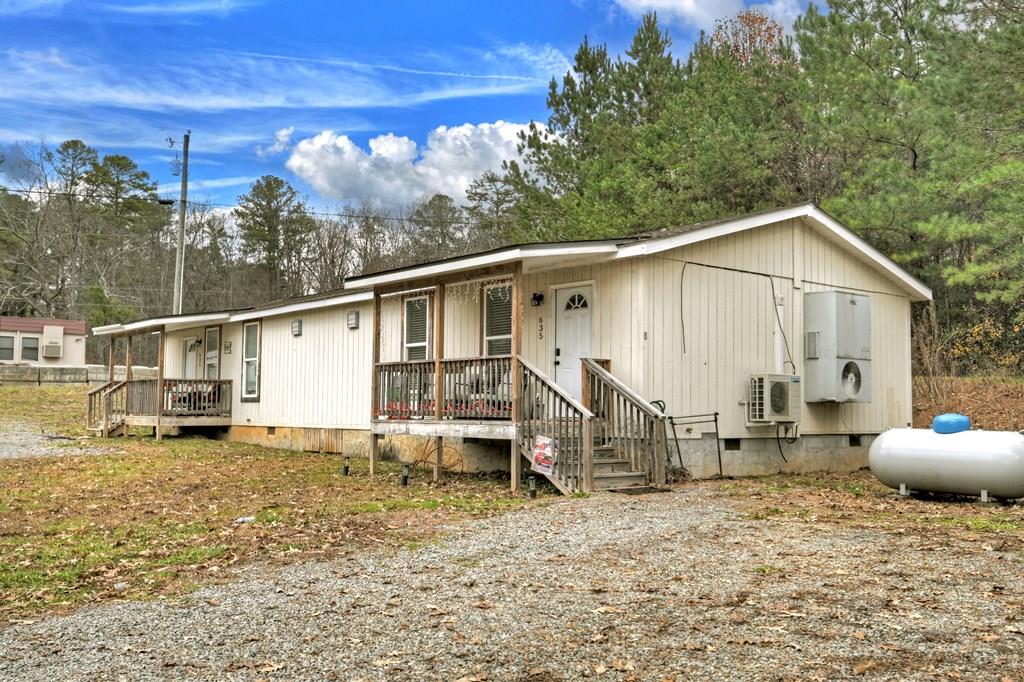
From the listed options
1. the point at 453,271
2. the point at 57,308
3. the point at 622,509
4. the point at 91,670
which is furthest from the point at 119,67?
the point at 91,670

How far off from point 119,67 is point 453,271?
2500 cm

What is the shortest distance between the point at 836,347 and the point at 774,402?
147 cm

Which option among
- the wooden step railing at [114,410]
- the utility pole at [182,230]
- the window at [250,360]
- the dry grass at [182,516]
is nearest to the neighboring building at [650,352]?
the dry grass at [182,516]

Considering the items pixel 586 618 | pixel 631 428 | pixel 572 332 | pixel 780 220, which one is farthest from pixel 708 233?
pixel 586 618

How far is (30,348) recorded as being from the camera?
3650 cm

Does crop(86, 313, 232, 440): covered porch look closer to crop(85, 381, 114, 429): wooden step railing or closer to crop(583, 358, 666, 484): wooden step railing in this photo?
crop(85, 381, 114, 429): wooden step railing

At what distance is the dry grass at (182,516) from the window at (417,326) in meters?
1.90

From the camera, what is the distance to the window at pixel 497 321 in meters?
13.2

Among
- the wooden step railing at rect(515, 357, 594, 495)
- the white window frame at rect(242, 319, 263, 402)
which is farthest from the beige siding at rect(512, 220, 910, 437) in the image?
the white window frame at rect(242, 319, 263, 402)

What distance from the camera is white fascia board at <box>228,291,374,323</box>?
1637cm

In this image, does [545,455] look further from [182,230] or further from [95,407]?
[182,230]

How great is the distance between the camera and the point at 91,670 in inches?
176

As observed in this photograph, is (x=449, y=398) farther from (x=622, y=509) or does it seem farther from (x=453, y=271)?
(x=622, y=509)

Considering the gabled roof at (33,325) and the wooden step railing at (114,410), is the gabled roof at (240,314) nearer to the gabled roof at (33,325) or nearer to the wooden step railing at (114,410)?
the wooden step railing at (114,410)
